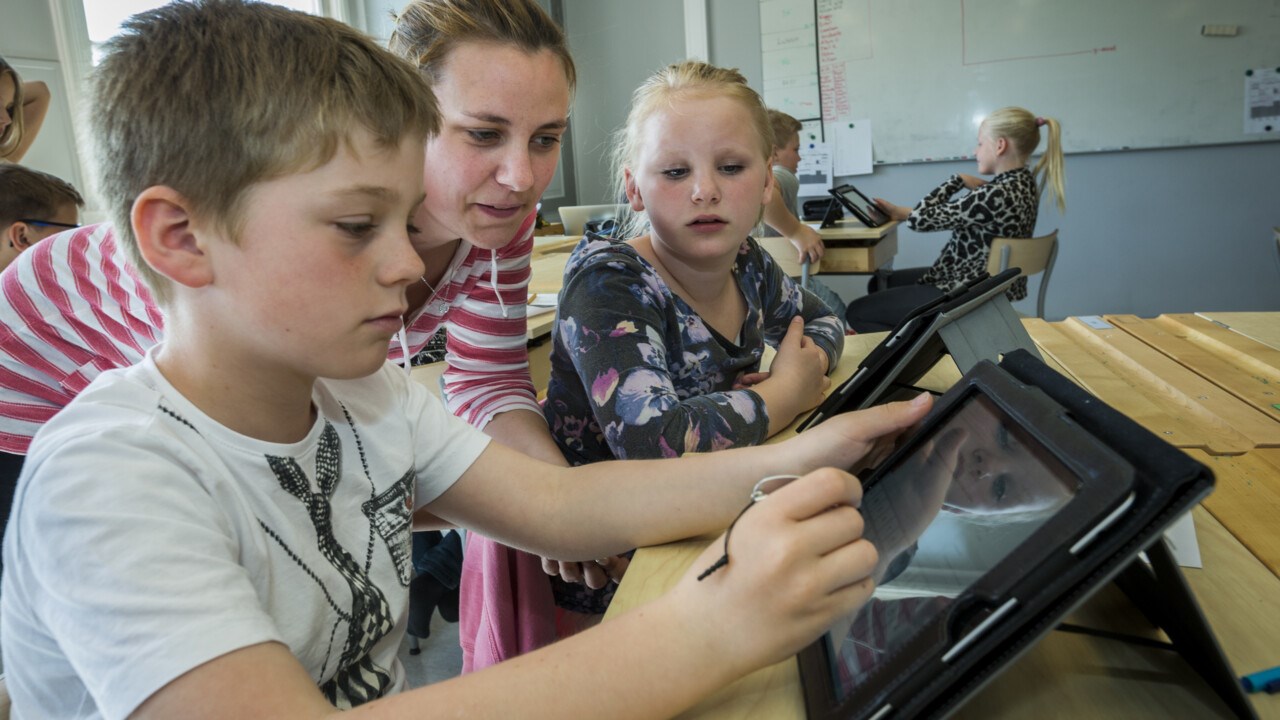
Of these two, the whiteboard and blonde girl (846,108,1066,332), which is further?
the whiteboard

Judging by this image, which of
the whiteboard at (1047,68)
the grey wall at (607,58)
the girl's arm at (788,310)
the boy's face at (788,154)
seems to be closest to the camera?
the girl's arm at (788,310)

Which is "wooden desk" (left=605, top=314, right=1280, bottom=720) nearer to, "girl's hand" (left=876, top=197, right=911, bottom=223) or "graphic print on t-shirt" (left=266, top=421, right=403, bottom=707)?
"graphic print on t-shirt" (left=266, top=421, right=403, bottom=707)

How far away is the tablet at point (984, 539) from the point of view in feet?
1.33

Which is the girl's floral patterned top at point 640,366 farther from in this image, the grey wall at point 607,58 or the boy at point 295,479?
the grey wall at point 607,58

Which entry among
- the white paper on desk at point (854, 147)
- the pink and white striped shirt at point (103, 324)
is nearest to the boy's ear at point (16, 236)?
the pink and white striped shirt at point (103, 324)

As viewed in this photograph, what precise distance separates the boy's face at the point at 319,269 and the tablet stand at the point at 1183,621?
1.78ft

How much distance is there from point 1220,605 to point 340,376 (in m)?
0.68

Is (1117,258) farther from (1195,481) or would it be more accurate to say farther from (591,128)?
(1195,481)

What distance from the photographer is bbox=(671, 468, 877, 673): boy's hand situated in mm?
500

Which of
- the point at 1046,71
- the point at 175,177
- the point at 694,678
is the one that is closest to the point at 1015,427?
the point at 694,678

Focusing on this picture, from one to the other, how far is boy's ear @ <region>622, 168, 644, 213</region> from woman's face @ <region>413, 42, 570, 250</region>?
0.23 m

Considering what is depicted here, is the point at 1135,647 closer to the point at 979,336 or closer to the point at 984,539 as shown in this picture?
the point at 984,539

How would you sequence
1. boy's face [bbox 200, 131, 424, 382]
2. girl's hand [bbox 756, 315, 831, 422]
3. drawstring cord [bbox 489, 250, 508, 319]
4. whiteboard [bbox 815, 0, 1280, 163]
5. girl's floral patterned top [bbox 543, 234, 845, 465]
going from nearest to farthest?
boy's face [bbox 200, 131, 424, 382] → girl's floral patterned top [bbox 543, 234, 845, 465] → girl's hand [bbox 756, 315, 831, 422] → drawstring cord [bbox 489, 250, 508, 319] → whiteboard [bbox 815, 0, 1280, 163]

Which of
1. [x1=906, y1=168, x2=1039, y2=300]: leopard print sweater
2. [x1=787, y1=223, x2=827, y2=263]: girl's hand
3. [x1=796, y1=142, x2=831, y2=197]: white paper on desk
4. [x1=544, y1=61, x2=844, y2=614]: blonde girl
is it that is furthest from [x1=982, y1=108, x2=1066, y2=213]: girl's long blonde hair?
[x1=544, y1=61, x2=844, y2=614]: blonde girl
